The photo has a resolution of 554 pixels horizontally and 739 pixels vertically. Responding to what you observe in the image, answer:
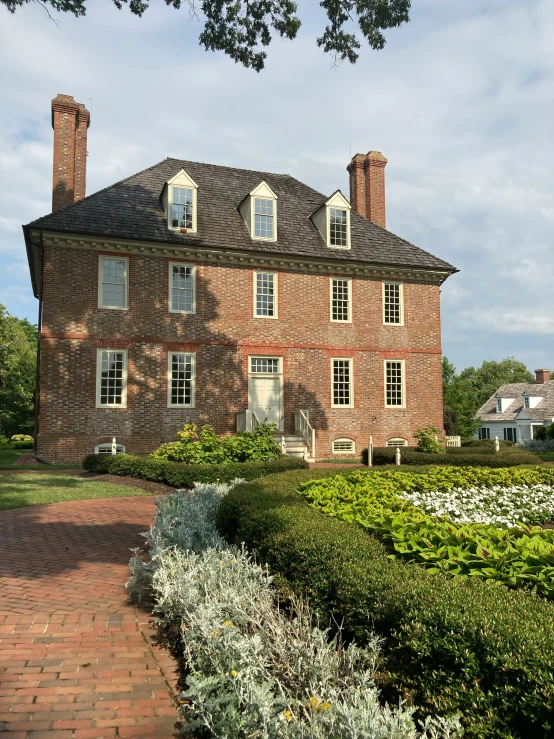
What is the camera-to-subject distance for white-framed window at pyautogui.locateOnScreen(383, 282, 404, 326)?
24.4 metres

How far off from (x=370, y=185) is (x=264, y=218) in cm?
A: 682

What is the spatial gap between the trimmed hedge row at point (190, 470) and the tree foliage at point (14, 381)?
21600 millimetres

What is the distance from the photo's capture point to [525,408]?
58688 millimetres

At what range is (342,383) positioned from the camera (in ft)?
76.6

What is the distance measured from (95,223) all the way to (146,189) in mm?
3367

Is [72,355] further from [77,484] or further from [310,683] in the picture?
[310,683]

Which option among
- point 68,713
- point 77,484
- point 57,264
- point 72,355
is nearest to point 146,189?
point 57,264

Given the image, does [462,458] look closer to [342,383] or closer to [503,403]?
[342,383]

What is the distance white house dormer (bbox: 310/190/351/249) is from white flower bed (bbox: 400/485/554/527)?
617 inches

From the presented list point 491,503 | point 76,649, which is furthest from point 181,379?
point 76,649

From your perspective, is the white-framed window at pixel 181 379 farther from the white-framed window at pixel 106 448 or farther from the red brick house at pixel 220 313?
the white-framed window at pixel 106 448

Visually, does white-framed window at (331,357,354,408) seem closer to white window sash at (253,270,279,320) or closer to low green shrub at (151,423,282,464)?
white window sash at (253,270,279,320)

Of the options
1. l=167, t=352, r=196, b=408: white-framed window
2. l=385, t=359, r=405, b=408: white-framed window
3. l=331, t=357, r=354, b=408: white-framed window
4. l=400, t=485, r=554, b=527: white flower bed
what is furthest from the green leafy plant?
l=400, t=485, r=554, b=527: white flower bed

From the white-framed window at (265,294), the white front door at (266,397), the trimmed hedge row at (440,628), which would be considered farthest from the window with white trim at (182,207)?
the trimmed hedge row at (440,628)
